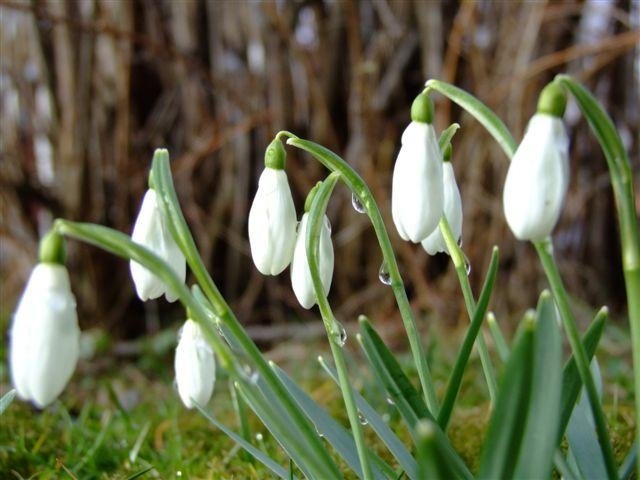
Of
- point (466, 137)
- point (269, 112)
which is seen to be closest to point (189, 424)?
point (269, 112)

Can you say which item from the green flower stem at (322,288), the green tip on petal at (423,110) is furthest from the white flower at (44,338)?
the green tip on petal at (423,110)

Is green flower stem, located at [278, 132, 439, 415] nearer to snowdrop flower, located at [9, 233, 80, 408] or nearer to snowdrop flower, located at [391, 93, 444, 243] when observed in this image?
snowdrop flower, located at [391, 93, 444, 243]

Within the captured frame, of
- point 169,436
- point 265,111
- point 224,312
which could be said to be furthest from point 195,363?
point 265,111

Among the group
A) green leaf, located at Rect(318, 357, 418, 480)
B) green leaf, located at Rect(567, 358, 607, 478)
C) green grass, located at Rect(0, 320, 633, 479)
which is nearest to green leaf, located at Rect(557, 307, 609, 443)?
green leaf, located at Rect(567, 358, 607, 478)

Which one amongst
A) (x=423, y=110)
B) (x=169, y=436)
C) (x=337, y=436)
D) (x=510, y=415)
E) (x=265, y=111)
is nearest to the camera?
(x=510, y=415)

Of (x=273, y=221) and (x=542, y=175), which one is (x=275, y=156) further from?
(x=542, y=175)

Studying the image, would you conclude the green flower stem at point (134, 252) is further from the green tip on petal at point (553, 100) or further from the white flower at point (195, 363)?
the green tip on petal at point (553, 100)
